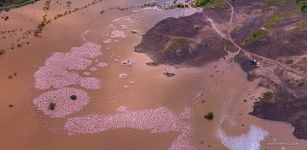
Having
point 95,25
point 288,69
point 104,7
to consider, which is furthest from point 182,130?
point 104,7

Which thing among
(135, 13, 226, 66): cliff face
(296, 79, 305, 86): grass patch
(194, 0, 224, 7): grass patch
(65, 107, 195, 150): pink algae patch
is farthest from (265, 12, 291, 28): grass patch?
(65, 107, 195, 150): pink algae patch

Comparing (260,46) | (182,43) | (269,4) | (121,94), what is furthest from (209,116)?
(269,4)

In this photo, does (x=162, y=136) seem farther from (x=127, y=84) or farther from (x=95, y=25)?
(x=95, y=25)

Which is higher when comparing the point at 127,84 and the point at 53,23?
the point at 53,23

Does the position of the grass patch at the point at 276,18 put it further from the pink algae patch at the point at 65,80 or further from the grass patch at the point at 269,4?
the pink algae patch at the point at 65,80

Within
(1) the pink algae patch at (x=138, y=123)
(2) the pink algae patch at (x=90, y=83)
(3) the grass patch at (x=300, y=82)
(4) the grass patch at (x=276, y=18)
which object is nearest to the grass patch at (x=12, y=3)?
(2) the pink algae patch at (x=90, y=83)
